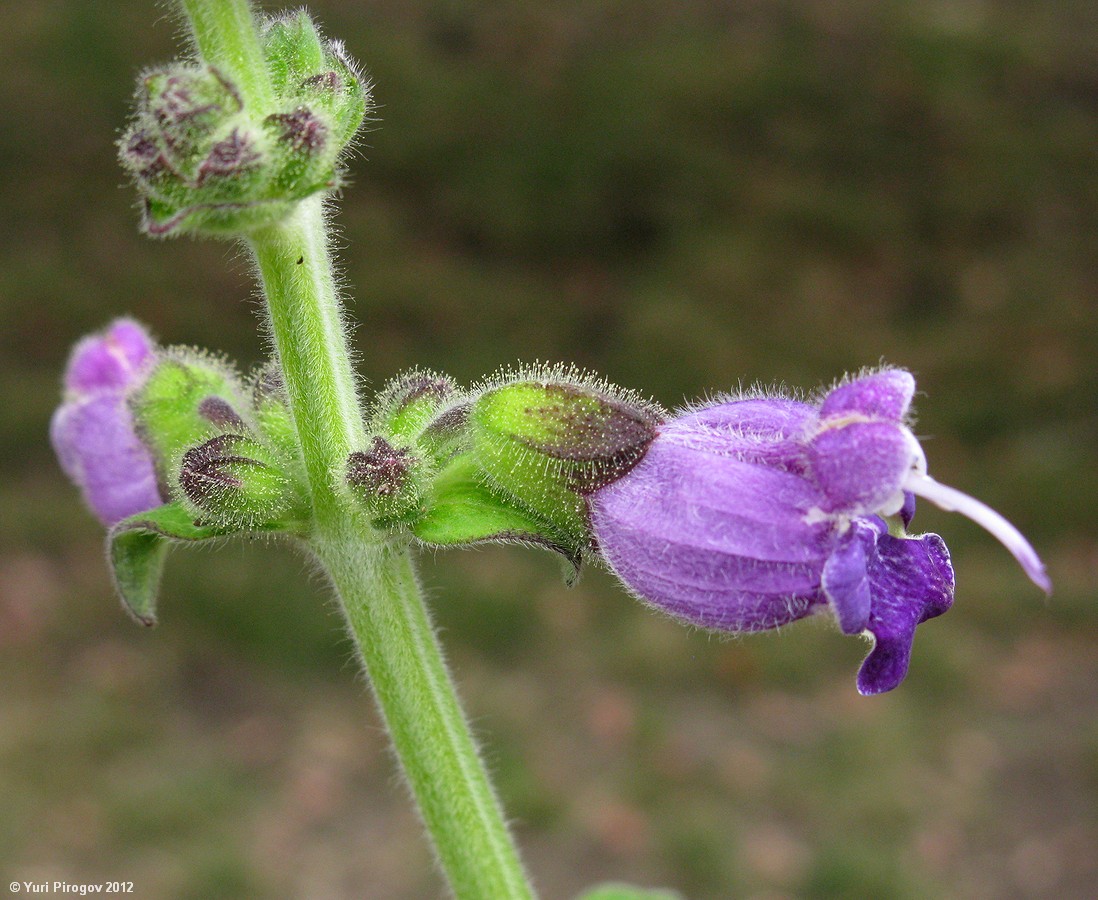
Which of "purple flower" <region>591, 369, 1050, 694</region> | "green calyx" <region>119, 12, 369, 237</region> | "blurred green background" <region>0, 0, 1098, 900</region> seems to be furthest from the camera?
"blurred green background" <region>0, 0, 1098, 900</region>

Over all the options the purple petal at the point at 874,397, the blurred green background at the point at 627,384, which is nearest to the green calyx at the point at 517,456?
the purple petal at the point at 874,397

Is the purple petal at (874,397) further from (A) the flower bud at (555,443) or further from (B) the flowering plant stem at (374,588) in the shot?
(B) the flowering plant stem at (374,588)

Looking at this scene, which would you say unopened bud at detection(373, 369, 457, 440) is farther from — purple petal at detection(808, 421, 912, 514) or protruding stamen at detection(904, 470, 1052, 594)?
protruding stamen at detection(904, 470, 1052, 594)

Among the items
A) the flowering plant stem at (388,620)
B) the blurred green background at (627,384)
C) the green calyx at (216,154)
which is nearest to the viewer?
the green calyx at (216,154)

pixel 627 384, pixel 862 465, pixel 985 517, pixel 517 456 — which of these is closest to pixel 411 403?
pixel 517 456

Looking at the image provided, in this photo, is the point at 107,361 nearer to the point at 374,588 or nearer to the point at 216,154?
the point at 374,588

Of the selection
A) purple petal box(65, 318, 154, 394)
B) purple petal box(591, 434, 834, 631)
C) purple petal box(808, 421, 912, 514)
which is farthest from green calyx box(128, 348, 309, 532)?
purple petal box(808, 421, 912, 514)

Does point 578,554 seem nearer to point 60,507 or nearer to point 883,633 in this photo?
point 883,633
